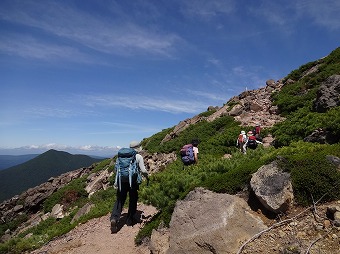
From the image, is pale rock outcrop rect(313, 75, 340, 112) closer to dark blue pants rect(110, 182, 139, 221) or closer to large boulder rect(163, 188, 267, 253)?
large boulder rect(163, 188, 267, 253)

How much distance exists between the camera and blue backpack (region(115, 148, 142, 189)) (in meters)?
10.5

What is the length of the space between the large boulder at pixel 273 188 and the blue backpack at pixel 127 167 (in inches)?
161

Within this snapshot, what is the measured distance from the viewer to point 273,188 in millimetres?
7855

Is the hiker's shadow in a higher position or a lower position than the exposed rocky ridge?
lower

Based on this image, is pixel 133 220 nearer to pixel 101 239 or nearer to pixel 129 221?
pixel 129 221

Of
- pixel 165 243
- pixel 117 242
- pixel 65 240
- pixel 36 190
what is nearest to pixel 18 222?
pixel 36 190

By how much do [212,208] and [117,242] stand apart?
3910mm

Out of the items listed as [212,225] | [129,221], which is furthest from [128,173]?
[212,225]

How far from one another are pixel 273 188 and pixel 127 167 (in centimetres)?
495

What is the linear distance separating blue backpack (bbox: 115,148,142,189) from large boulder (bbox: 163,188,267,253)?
231 cm

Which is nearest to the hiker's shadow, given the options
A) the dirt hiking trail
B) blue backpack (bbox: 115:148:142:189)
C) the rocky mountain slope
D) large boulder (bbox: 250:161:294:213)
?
the dirt hiking trail

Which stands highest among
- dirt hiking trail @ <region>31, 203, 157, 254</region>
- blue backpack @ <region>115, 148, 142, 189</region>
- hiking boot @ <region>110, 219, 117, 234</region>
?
blue backpack @ <region>115, 148, 142, 189</region>

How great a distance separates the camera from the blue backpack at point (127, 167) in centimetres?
1050

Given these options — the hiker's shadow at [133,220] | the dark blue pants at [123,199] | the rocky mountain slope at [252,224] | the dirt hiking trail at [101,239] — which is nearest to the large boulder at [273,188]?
the rocky mountain slope at [252,224]
